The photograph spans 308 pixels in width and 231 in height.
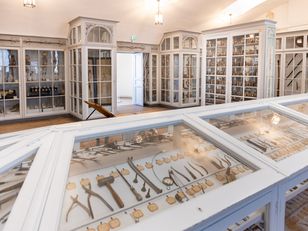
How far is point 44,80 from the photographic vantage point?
25.6ft

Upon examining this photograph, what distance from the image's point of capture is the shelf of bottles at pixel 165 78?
10047mm

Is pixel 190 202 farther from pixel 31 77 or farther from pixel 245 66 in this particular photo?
pixel 31 77

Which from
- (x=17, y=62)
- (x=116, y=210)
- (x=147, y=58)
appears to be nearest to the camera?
(x=116, y=210)

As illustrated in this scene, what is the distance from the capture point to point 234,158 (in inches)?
52.2

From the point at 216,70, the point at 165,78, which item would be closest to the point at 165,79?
the point at 165,78

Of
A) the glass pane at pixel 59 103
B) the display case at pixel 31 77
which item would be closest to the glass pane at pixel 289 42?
the display case at pixel 31 77

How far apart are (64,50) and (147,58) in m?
3.19

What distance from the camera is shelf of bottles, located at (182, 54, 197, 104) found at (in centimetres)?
987

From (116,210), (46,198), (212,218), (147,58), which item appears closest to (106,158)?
(116,210)

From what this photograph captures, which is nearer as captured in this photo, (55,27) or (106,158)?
(106,158)

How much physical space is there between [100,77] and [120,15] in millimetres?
1839

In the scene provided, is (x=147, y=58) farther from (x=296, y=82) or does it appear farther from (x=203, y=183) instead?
(x=203, y=183)

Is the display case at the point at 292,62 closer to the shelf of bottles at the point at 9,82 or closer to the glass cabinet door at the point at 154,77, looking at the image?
the glass cabinet door at the point at 154,77

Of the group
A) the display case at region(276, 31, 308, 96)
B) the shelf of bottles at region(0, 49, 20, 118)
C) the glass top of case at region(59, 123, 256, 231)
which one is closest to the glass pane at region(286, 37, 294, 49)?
the display case at region(276, 31, 308, 96)
